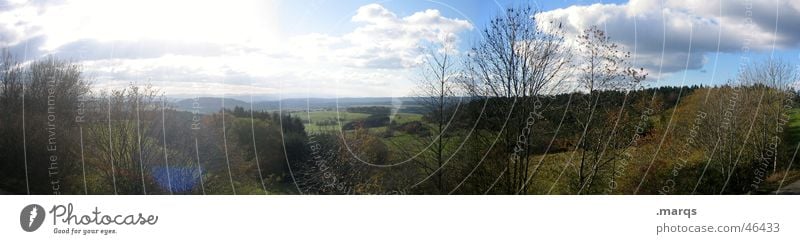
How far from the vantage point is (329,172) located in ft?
26.0

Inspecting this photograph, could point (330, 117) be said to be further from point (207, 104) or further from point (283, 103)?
point (207, 104)

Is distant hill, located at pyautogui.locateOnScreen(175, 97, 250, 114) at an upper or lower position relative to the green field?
upper

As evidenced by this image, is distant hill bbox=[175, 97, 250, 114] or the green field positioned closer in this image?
distant hill bbox=[175, 97, 250, 114]

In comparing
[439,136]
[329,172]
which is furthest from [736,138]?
[329,172]

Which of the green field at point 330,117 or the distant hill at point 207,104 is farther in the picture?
the green field at point 330,117

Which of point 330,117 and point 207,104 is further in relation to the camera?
point 330,117

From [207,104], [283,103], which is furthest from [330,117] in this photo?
[207,104]

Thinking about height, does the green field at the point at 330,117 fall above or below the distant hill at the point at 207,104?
below

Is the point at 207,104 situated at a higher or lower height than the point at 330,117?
higher
